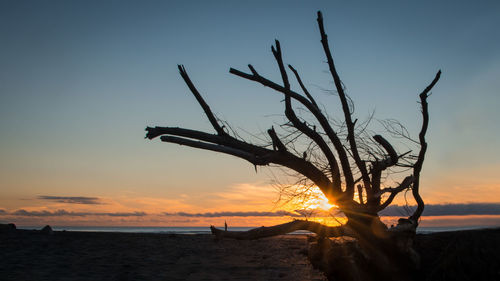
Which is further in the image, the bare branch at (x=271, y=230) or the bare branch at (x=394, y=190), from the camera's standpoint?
the bare branch at (x=394, y=190)

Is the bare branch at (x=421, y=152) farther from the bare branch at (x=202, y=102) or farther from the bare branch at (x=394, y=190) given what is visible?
the bare branch at (x=202, y=102)

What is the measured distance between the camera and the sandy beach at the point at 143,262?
823 centimetres

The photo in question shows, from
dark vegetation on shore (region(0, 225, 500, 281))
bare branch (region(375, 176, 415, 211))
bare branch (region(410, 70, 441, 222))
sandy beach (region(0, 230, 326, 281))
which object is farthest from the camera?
sandy beach (region(0, 230, 326, 281))

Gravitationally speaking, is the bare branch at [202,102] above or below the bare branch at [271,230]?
above

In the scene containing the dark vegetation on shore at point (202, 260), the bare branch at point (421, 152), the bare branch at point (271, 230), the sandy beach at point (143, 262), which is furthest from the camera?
the sandy beach at point (143, 262)

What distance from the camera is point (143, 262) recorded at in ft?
33.3

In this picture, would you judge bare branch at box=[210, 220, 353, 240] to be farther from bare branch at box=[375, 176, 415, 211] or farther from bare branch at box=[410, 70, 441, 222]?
bare branch at box=[410, 70, 441, 222]

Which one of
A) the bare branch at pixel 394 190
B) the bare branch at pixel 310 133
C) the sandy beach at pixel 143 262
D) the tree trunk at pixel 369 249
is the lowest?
the sandy beach at pixel 143 262

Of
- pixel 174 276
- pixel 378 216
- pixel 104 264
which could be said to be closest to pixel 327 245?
pixel 378 216

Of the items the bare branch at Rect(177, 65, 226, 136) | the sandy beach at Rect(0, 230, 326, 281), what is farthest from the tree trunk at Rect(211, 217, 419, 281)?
the sandy beach at Rect(0, 230, 326, 281)

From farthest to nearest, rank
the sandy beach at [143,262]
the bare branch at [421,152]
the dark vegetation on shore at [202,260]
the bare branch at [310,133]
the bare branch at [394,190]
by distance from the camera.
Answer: the sandy beach at [143,262] < the bare branch at [394,190] < the bare branch at [421,152] < the bare branch at [310,133] < the dark vegetation on shore at [202,260]

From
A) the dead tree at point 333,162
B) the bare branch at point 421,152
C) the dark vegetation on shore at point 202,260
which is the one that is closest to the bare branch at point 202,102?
the dead tree at point 333,162

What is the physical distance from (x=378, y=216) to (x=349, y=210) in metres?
0.70

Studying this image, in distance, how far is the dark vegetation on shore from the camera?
5133mm
